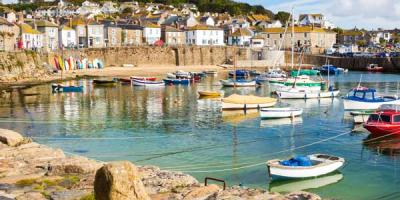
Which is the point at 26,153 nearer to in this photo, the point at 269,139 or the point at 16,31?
the point at 269,139

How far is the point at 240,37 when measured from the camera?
129000 millimetres

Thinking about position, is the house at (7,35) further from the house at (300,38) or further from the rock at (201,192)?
the rock at (201,192)

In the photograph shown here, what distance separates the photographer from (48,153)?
17656 millimetres

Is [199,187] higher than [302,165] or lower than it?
higher

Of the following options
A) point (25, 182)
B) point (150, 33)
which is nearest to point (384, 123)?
point (25, 182)

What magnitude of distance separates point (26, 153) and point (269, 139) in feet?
56.6

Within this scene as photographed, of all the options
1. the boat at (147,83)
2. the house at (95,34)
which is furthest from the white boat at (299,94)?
the house at (95,34)

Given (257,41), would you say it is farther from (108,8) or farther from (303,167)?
(303,167)

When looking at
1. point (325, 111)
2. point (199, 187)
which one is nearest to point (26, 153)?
point (199, 187)

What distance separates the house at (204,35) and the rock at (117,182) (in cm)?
11129

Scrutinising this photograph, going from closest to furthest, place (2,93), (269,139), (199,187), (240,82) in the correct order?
(199,187) < (269,139) < (2,93) < (240,82)

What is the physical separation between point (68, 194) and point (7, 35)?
75.0 m

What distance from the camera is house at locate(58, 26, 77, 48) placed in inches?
3930

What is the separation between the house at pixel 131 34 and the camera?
113200mm
